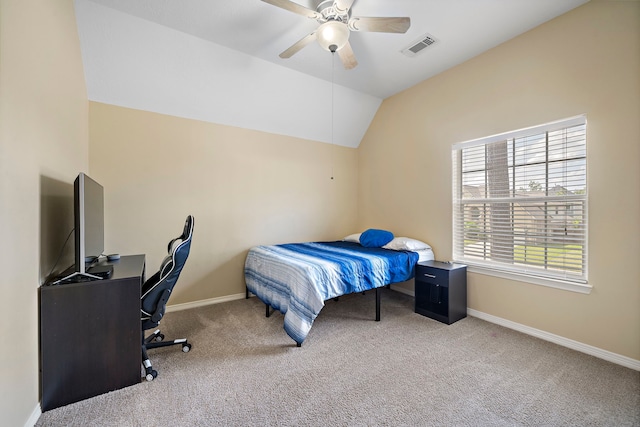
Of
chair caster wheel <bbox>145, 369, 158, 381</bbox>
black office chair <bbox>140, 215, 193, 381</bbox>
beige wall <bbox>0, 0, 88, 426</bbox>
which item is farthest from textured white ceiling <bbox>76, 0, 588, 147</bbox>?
chair caster wheel <bbox>145, 369, 158, 381</bbox>

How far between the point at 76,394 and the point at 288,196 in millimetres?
3017

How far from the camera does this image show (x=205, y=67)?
298 centimetres

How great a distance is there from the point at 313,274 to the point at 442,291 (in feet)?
5.09

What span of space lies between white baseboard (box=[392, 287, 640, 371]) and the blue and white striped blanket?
914 millimetres

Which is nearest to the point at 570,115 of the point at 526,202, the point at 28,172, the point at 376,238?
the point at 526,202

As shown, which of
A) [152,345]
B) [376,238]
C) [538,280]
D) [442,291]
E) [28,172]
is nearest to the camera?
[28,172]

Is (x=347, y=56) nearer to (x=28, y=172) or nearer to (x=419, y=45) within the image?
(x=419, y=45)

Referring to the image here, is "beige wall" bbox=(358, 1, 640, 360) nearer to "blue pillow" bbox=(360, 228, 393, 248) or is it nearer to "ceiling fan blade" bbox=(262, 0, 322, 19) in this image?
"blue pillow" bbox=(360, 228, 393, 248)

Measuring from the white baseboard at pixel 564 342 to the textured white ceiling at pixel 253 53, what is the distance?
115 inches

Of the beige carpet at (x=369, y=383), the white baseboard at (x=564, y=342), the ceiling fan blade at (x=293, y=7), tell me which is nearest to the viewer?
the beige carpet at (x=369, y=383)

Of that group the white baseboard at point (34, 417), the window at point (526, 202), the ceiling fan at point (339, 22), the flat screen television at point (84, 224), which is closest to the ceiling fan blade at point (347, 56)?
the ceiling fan at point (339, 22)

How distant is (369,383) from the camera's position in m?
1.89

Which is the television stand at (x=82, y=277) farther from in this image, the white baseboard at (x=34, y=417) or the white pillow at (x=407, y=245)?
the white pillow at (x=407, y=245)

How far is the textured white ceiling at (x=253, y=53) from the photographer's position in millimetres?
2322
